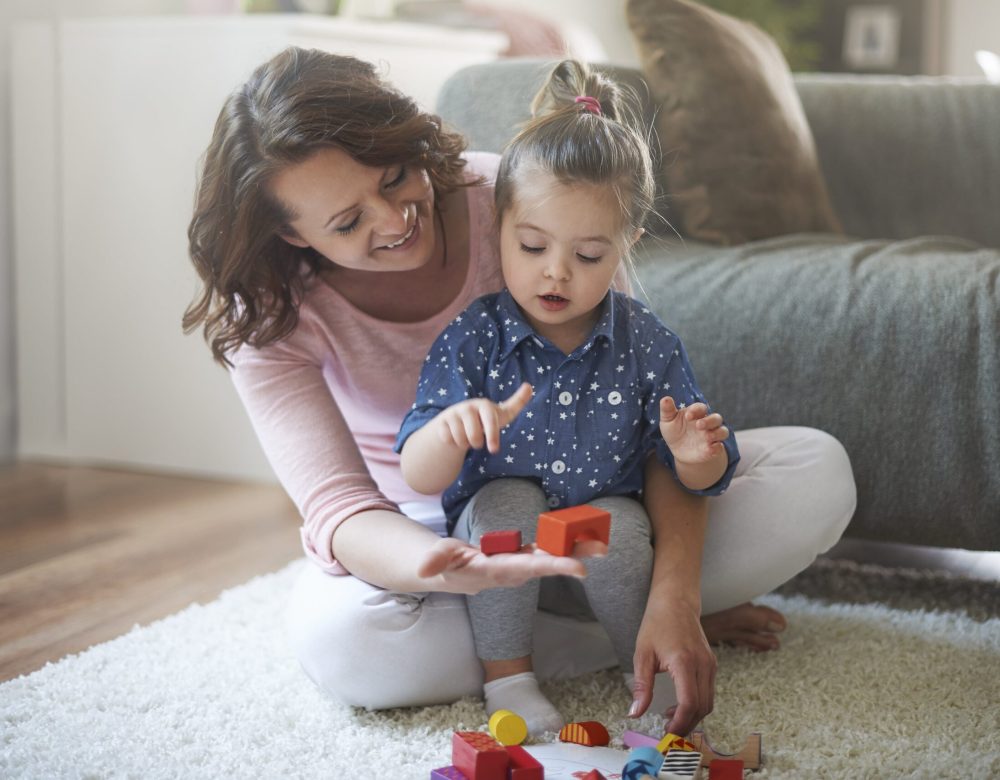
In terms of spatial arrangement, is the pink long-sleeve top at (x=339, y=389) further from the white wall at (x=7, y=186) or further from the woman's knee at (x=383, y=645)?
the white wall at (x=7, y=186)

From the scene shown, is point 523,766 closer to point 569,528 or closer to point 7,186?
point 569,528

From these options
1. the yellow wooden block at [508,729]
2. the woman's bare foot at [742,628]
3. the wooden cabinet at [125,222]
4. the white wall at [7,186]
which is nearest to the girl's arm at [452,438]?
the yellow wooden block at [508,729]

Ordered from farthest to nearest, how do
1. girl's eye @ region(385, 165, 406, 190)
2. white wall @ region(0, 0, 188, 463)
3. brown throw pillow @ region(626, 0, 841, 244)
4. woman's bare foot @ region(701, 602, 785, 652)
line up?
1. white wall @ region(0, 0, 188, 463)
2. brown throw pillow @ region(626, 0, 841, 244)
3. woman's bare foot @ region(701, 602, 785, 652)
4. girl's eye @ region(385, 165, 406, 190)

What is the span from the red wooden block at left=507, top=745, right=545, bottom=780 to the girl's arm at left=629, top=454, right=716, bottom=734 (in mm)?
112

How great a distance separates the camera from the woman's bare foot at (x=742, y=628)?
1261 mm

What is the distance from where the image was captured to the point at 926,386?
1311 millimetres

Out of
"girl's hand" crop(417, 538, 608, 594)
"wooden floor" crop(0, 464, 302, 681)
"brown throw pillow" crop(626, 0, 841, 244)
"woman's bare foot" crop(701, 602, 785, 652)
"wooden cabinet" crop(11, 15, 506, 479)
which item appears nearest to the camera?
"girl's hand" crop(417, 538, 608, 594)

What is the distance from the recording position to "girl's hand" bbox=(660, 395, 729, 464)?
3.23 feet

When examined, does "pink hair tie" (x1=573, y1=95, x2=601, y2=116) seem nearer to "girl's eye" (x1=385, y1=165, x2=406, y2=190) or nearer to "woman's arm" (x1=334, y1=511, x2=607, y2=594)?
"girl's eye" (x1=385, y1=165, x2=406, y2=190)

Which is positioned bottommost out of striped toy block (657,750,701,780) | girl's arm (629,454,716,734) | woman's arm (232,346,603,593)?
striped toy block (657,750,701,780)

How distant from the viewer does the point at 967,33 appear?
4211mm

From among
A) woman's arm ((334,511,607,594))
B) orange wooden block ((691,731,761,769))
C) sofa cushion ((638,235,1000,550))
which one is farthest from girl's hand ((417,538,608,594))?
sofa cushion ((638,235,1000,550))

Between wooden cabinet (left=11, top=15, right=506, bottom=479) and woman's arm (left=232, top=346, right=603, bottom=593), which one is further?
wooden cabinet (left=11, top=15, right=506, bottom=479)

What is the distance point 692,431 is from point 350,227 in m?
0.36
